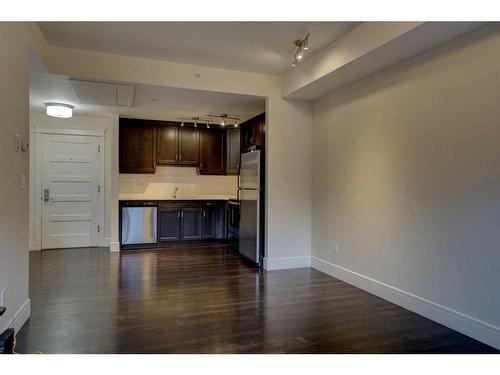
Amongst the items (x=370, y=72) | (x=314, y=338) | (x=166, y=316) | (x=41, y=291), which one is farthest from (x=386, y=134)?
(x=41, y=291)

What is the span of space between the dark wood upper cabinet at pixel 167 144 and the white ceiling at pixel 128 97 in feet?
2.64

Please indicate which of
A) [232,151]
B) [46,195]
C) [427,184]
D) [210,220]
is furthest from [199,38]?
[46,195]

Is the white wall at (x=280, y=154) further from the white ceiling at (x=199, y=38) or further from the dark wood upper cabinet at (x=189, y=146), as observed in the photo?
the dark wood upper cabinet at (x=189, y=146)

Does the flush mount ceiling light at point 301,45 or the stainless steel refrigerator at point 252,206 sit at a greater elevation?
the flush mount ceiling light at point 301,45

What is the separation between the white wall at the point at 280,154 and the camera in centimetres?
403

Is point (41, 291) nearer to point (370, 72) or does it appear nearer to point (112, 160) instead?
point (112, 160)

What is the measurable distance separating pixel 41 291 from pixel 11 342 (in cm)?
157

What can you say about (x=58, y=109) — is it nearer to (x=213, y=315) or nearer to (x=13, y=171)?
(x=13, y=171)

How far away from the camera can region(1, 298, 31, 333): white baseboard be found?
2.37 meters

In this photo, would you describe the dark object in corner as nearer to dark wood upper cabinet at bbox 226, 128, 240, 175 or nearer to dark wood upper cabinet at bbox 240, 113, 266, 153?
dark wood upper cabinet at bbox 240, 113, 266, 153

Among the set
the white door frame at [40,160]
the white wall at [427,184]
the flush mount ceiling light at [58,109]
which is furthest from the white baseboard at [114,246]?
the white wall at [427,184]

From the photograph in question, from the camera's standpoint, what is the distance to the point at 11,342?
2.04 m

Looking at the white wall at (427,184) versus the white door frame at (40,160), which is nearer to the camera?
the white wall at (427,184)

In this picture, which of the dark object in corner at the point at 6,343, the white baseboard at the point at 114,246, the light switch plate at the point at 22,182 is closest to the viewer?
the dark object in corner at the point at 6,343
